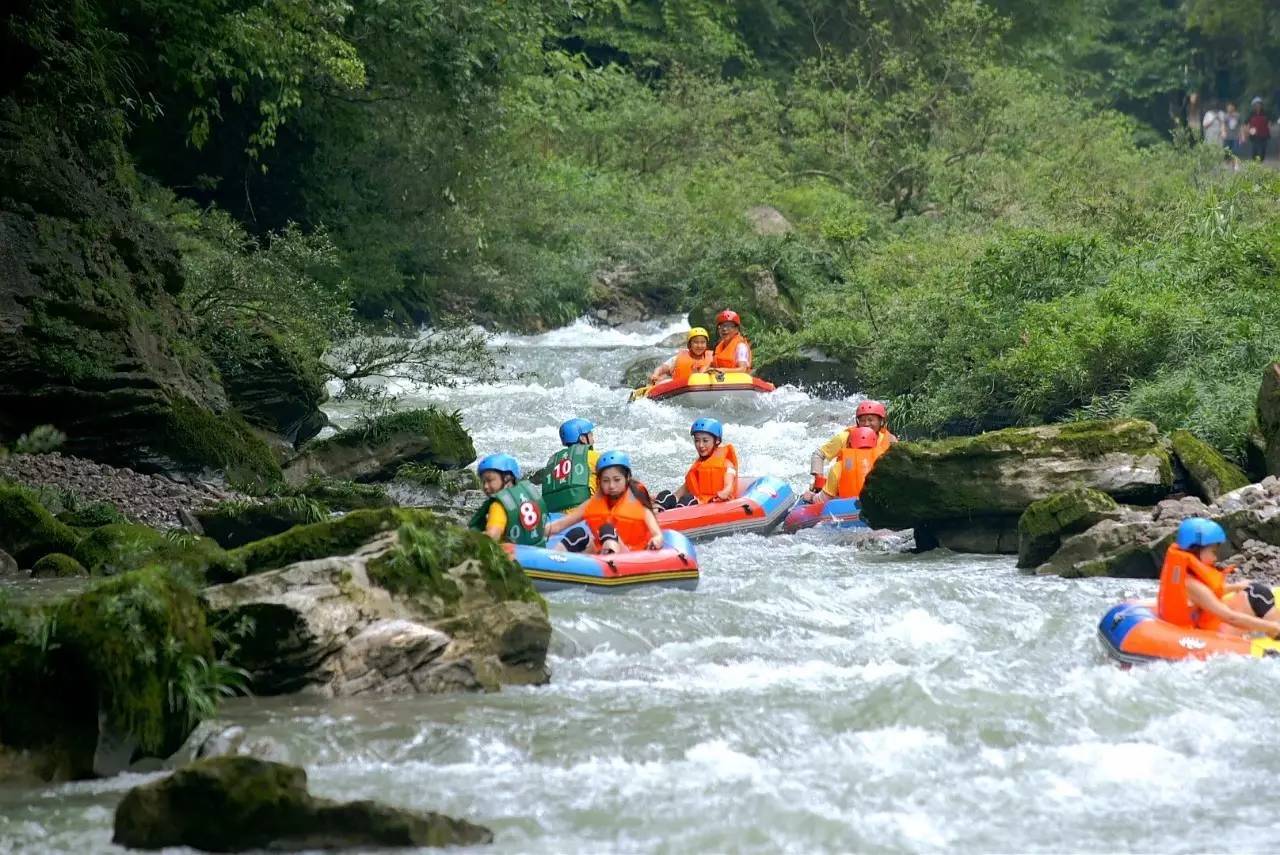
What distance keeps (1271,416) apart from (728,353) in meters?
8.98

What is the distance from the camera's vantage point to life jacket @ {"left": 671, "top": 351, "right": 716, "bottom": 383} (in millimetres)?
20594

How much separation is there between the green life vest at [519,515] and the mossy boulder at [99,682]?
412 centimetres

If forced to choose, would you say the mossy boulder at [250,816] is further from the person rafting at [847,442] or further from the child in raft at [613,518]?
the person rafting at [847,442]

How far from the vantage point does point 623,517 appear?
11.9 m

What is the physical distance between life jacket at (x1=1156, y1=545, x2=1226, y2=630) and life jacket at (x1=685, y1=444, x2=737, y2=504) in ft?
18.1

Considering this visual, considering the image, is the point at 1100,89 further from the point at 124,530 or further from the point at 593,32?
the point at 124,530

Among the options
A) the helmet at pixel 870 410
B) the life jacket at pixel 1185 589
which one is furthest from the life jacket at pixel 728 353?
the life jacket at pixel 1185 589

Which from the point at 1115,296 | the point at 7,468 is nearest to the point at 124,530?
the point at 7,468

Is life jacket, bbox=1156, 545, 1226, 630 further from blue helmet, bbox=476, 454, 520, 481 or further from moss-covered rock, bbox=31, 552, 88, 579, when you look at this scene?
moss-covered rock, bbox=31, 552, 88, 579

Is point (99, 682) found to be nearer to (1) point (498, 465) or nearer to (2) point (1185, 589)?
(1) point (498, 465)

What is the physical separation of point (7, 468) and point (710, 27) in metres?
28.6

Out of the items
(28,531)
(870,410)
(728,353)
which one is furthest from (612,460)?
(728,353)

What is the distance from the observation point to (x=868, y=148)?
34.8m

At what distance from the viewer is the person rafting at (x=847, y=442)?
14.7m
